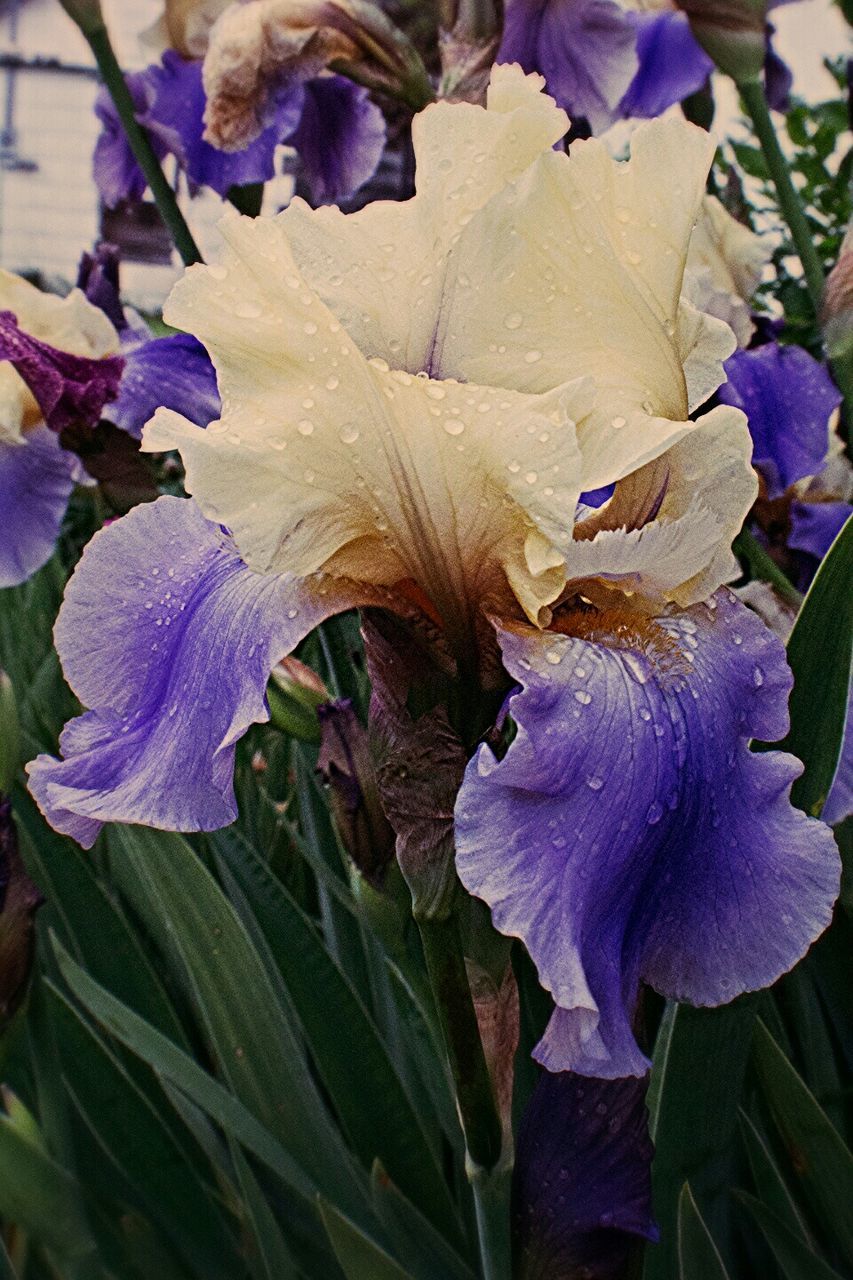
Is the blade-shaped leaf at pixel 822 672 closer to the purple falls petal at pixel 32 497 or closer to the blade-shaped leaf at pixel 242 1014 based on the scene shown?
the blade-shaped leaf at pixel 242 1014

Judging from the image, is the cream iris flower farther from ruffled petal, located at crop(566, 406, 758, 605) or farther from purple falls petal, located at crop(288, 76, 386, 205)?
purple falls petal, located at crop(288, 76, 386, 205)

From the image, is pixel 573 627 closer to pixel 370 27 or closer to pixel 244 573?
pixel 244 573

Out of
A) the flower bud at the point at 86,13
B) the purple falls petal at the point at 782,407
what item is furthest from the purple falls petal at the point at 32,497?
the purple falls petal at the point at 782,407

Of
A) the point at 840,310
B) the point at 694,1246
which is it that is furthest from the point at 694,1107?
the point at 840,310

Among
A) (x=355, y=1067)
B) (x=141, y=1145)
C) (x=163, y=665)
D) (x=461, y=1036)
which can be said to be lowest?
(x=141, y=1145)

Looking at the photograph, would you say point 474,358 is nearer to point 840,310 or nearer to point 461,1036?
point 461,1036

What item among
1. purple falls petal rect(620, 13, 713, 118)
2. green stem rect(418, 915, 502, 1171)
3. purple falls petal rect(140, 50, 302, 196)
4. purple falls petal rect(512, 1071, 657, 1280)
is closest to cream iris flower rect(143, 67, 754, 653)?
green stem rect(418, 915, 502, 1171)
